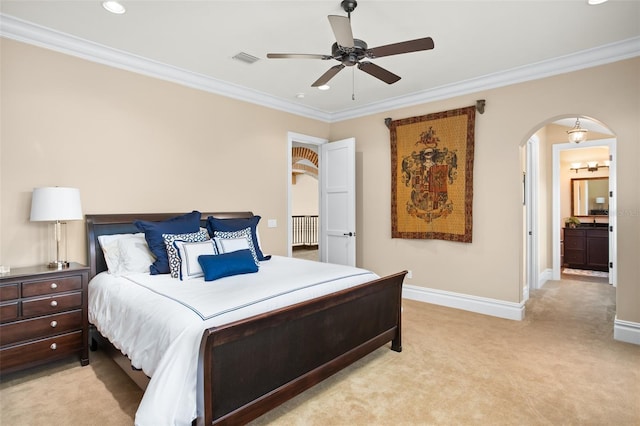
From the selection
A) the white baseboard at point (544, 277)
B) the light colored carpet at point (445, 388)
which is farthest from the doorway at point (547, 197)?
the light colored carpet at point (445, 388)

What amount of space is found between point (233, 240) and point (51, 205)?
1450 mm

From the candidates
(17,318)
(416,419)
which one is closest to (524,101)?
(416,419)

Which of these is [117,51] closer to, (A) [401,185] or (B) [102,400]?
(B) [102,400]

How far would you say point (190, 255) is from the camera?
2.86 metres

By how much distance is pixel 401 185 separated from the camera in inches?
192

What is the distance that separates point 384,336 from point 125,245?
2.42 meters

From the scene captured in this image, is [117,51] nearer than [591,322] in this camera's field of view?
Yes

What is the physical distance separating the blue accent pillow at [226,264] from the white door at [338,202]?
2.33 meters

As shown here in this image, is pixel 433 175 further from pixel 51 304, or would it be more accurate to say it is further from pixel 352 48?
pixel 51 304

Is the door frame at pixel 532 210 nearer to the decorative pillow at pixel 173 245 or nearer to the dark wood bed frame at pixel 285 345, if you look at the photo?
the dark wood bed frame at pixel 285 345

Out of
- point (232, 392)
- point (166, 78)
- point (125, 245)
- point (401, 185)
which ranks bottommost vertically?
point (232, 392)

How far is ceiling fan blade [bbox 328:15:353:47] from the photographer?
2.08 metres

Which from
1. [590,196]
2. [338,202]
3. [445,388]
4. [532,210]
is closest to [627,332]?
[445,388]

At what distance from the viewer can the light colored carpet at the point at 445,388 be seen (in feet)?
6.97
